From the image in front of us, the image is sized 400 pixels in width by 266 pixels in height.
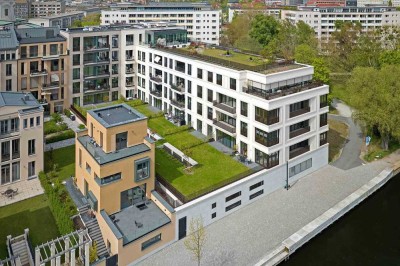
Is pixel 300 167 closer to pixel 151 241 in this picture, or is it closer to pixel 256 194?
pixel 256 194

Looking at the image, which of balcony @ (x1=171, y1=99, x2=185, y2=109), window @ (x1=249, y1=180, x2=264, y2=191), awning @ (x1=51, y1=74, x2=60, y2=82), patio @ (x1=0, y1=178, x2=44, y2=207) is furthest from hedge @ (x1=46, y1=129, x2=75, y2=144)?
window @ (x1=249, y1=180, x2=264, y2=191)

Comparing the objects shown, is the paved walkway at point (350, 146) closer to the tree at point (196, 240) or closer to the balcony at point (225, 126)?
the balcony at point (225, 126)

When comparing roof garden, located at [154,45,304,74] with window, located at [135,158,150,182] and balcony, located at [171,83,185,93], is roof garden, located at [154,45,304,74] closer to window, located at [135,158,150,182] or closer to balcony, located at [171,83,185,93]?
balcony, located at [171,83,185,93]

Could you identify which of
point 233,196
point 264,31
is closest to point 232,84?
point 233,196

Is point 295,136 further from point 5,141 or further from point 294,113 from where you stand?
point 5,141

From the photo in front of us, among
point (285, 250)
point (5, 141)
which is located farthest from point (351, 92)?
point (5, 141)

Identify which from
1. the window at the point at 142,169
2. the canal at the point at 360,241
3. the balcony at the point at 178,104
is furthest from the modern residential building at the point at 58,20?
the canal at the point at 360,241
